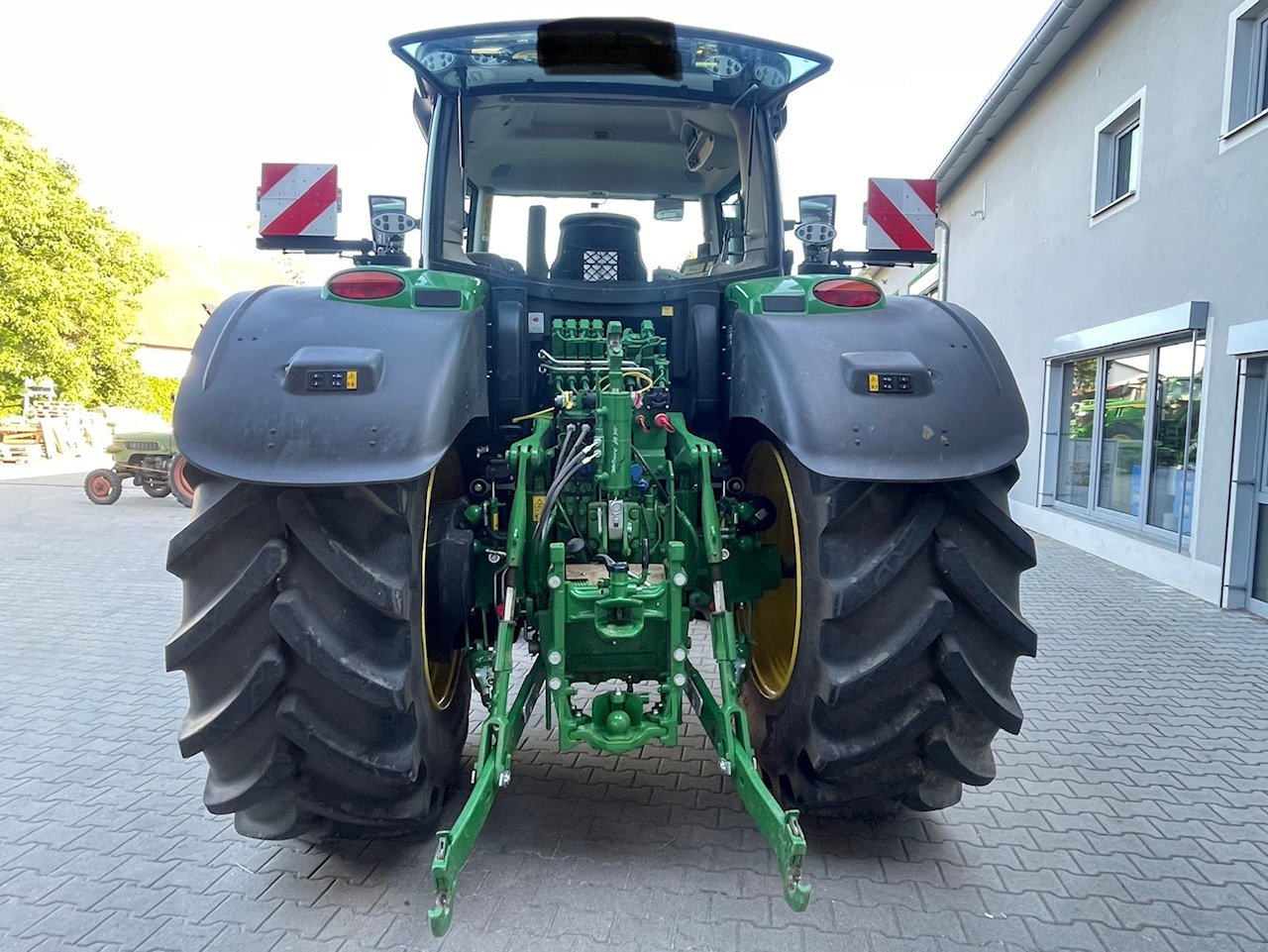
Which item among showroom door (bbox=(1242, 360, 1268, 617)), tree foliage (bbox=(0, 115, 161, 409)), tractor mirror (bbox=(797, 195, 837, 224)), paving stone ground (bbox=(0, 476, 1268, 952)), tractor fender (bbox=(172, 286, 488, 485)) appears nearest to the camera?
tractor fender (bbox=(172, 286, 488, 485))

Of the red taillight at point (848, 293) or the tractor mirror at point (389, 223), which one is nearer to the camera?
the red taillight at point (848, 293)

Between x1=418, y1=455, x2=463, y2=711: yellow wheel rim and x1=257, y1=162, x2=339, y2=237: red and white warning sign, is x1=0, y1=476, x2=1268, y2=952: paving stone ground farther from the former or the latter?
x1=257, y1=162, x2=339, y2=237: red and white warning sign

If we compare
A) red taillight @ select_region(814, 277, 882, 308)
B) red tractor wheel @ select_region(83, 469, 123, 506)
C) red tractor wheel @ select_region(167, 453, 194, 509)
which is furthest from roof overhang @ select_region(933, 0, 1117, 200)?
red tractor wheel @ select_region(83, 469, 123, 506)

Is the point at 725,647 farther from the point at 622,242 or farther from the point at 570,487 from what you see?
the point at 622,242

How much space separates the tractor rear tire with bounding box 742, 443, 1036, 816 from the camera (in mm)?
2244

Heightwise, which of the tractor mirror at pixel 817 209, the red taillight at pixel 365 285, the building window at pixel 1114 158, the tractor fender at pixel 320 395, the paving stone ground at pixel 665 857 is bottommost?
the paving stone ground at pixel 665 857

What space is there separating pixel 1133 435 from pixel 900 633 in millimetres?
7610

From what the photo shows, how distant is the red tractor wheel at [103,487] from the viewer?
12352mm

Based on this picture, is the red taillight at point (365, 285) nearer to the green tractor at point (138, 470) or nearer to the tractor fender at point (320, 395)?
the tractor fender at point (320, 395)

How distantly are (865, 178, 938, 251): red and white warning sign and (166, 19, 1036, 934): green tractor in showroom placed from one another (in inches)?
16.7

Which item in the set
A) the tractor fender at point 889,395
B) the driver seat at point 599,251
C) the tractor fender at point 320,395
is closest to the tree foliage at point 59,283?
the driver seat at point 599,251

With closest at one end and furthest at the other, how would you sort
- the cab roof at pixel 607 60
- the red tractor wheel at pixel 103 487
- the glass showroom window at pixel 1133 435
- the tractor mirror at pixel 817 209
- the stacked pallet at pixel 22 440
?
the cab roof at pixel 607 60
the tractor mirror at pixel 817 209
the glass showroom window at pixel 1133 435
the red tractor wheel at pixel 103 487
the stacked pallet at pixel 22 440

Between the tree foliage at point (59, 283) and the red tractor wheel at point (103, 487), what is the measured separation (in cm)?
1103

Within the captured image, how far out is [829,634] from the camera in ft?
7.46
